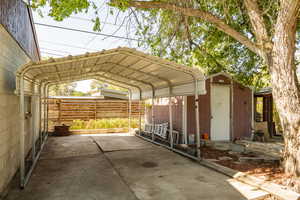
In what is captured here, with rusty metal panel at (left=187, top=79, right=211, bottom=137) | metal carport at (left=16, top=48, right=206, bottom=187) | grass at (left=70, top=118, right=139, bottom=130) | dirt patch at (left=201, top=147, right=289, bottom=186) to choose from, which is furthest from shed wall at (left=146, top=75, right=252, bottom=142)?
grass at (left=70, top=118, right=139, bottom=130)

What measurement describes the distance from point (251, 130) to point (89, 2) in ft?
24.9

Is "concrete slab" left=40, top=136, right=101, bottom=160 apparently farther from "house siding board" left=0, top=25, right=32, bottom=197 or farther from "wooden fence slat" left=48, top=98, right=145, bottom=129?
"wooden fence slat" left=48, top=98, right=145, bottom=129

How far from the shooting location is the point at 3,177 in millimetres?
3443

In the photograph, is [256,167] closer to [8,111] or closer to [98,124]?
[8,111]

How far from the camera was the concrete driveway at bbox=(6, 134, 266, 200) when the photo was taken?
339cm

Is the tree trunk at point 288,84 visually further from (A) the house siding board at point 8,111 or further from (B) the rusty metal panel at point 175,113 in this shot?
(A) the house siding board at point 8,111

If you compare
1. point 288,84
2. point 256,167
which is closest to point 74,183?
point 256,167

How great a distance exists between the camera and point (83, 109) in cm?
1188

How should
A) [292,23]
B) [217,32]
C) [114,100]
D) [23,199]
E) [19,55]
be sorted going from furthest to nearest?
[114,100]
[217,32]
[19,55]
[292,23]
[23,199]

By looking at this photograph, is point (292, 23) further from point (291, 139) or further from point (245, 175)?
point (245, 175)

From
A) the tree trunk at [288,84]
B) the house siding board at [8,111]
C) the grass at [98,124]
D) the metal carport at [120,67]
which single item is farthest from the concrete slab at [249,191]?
the grass at [98,124]

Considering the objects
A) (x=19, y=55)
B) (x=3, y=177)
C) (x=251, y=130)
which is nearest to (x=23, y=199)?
(x=3, y=177)

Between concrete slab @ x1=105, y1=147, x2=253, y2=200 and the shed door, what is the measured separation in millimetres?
2461

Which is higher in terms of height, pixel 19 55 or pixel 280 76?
pixel 19 55
